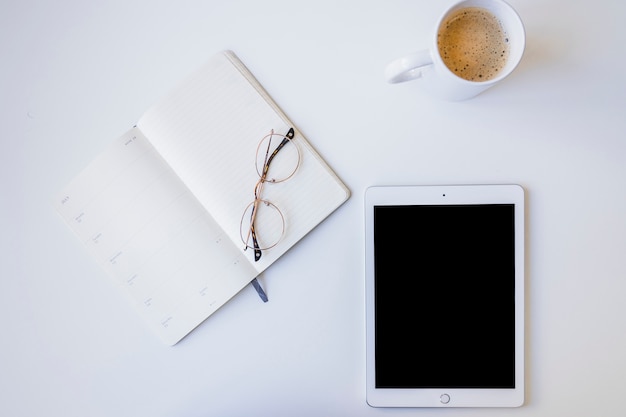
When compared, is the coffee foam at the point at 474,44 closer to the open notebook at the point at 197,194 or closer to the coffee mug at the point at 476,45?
the coffee mug at the point at 476,45

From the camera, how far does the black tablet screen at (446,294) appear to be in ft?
2.07

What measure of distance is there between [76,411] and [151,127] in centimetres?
42

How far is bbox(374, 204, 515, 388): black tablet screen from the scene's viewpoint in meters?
0.63

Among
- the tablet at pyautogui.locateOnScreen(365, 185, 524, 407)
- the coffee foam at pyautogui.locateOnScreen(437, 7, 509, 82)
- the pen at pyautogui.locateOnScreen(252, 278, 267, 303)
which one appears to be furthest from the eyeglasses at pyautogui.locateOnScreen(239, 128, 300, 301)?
the coffee foam at pyautogui.locateOnScreen(437, 7, 509, 82)

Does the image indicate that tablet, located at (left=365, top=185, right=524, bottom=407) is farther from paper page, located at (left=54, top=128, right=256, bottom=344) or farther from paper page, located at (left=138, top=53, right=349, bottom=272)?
paper page, located at (left=54, top=128, right=256, bottom=344)

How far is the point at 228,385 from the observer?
0.67 meters

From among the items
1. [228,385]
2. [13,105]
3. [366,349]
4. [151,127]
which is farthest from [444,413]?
[13,105]

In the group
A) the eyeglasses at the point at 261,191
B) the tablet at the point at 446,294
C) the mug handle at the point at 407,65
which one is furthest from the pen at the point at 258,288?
the mug handle at the point at 407,65

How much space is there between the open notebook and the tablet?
3.8 inches

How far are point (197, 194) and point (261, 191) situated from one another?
0.09 metres

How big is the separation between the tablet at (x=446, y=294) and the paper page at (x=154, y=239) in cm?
19

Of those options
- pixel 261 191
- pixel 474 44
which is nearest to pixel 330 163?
pixel 261 191

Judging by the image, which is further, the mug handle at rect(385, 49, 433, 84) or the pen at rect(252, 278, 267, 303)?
the pen at rect(252, 278, 267, 303)

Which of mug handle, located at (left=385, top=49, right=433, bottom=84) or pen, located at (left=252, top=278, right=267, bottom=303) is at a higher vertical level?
mug handle, located at (left=385, top=49, right=433, bottom=84)
